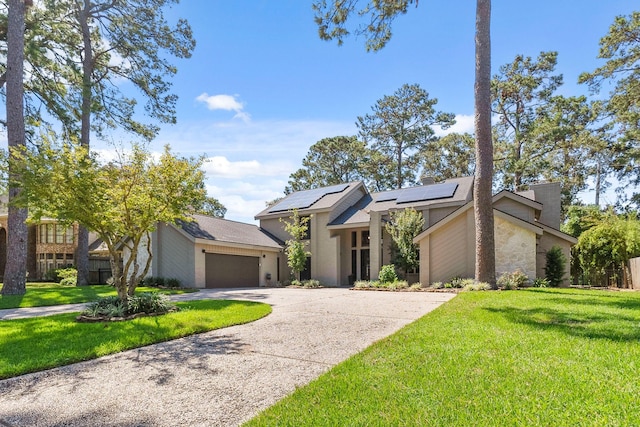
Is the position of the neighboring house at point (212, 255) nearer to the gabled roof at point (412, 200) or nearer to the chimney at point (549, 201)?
the gabled roof at point (412, 200)

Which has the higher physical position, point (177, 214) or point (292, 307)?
point (177, 214)

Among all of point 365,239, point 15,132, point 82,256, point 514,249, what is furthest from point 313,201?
point 15,132

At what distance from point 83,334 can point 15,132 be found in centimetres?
1181

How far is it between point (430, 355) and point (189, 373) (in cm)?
294

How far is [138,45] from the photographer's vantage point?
19609 millimetres

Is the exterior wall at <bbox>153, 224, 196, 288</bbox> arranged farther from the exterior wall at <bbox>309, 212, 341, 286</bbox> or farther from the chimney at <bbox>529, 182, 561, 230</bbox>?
the chimney at <bbox>529, 182, 561, 230</bbox>

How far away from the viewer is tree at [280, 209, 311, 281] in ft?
65.1

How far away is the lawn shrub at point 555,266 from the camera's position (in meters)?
14.9

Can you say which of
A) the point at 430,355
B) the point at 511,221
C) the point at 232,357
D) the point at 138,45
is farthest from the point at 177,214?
the point at 138,45

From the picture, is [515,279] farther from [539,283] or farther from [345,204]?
[345,204]

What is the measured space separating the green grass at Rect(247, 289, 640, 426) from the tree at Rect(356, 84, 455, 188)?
30.1 meters

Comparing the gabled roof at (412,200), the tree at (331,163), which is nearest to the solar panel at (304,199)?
the gabled roof at (412,200)

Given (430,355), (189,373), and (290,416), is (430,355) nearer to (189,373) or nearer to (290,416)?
(290,416)

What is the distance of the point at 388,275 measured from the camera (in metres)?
17.1
